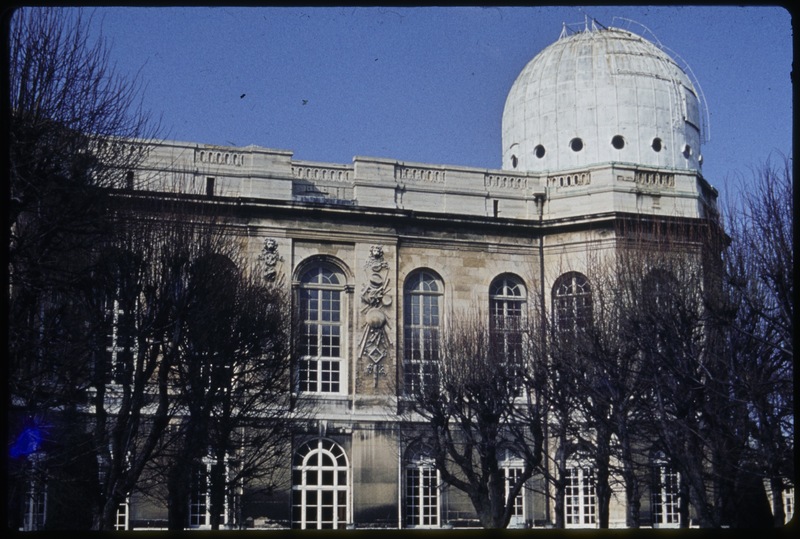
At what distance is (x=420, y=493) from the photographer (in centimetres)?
4672

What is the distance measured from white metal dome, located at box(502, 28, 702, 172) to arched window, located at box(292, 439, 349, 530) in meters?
15.2

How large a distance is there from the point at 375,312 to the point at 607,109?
46.8ft

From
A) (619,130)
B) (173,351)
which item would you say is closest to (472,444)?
(173,351)


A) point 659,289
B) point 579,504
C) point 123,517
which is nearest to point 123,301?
point 659,289

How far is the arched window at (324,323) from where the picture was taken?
4744 cm

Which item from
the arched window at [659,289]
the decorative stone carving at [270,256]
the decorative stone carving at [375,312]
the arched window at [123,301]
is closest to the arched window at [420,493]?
the decorative stone carving at [375,312]

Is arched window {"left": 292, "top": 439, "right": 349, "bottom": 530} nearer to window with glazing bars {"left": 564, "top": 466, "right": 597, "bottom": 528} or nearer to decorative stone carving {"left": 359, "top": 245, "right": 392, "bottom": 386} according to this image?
decorative stone carving {"left": 359, "top": 245, "right": 392, "bottom": 386}

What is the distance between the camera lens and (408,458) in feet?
153

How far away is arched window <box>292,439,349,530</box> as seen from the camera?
4550 cm

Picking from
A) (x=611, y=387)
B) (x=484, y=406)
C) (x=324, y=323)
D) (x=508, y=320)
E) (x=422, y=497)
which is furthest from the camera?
(x=324, y=323)

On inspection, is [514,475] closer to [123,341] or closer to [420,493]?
[420,493]

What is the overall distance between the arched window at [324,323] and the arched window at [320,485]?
216 centimetres

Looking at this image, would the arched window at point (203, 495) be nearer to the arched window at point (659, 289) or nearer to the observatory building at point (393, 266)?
the observatory building at point (393, 266)

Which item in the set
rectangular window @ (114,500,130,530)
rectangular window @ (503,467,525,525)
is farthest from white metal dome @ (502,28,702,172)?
rectangular window @ (114,500,130,530)
